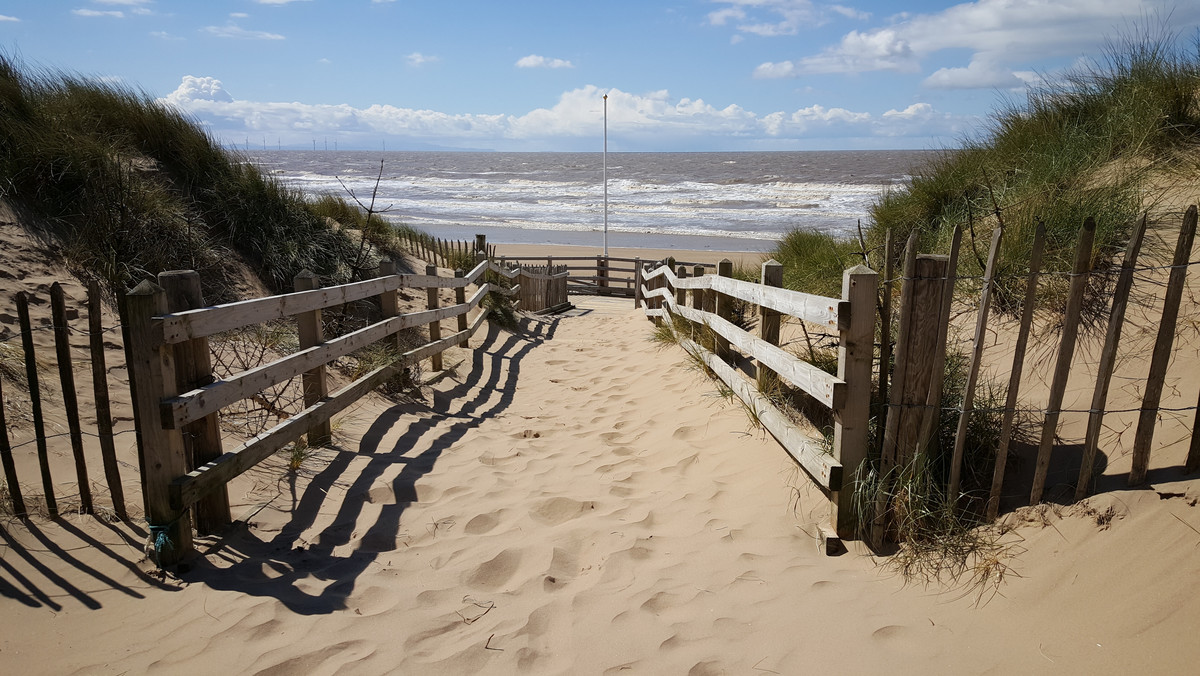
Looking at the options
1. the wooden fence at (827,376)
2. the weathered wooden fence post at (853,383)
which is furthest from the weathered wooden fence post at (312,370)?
the weathered wooden fence post at (853,383)

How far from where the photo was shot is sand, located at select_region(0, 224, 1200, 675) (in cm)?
277

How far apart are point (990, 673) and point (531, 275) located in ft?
43.1

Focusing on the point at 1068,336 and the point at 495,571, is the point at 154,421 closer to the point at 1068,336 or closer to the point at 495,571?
the point at 495,571

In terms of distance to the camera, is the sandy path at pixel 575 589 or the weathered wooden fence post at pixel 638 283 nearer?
the sandy path at pixel 575 589

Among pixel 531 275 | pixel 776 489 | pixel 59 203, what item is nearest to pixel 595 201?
pixel 531 275

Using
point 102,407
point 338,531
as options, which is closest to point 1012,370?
point 338,531

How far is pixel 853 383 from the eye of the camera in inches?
138

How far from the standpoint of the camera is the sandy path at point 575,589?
277 centimetres

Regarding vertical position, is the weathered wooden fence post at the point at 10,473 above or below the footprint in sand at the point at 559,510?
above

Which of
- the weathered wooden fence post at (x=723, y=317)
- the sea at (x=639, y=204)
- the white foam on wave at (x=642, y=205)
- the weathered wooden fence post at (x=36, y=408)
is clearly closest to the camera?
the weathered wooden fence post at (x=36, y=408)

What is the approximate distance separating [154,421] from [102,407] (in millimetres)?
540

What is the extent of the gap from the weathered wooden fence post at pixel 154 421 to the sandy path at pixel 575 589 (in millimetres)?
203

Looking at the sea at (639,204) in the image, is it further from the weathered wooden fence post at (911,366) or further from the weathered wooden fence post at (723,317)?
the weathered wooden fence post at (911,366)

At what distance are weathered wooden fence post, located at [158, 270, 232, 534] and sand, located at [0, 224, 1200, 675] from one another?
141mm
